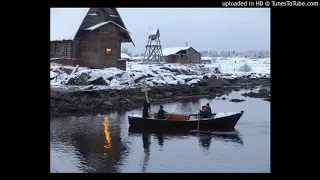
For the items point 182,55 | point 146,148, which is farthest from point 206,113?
point 182,55

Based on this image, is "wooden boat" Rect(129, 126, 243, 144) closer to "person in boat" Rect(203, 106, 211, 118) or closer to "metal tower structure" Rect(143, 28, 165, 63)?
"person in boat" Rect(203, 106, 211, 118)

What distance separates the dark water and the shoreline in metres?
3.24

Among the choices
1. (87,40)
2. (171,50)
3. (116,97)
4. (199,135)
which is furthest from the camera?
(171,50)

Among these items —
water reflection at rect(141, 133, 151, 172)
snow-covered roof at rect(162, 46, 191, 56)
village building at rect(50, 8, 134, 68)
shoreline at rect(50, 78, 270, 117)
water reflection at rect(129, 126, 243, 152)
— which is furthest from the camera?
snow-covered roof at rect(162, 46, 191, 56)

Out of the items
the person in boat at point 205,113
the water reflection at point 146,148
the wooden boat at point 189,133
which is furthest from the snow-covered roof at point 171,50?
the water reflection at point 146,148

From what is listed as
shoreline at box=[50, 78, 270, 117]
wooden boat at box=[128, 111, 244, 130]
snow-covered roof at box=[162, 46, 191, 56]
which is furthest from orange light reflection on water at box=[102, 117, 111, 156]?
snow-covered roof at box=[162, 46, 191, 56]

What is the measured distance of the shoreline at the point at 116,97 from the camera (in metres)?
27.5

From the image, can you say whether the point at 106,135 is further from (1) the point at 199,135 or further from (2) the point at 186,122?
(1) the point at 199,135

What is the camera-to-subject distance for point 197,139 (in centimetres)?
1881

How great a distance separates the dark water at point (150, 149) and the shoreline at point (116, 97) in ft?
10.6

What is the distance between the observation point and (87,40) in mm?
42375

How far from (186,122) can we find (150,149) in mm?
4067

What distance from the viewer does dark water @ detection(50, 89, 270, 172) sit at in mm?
13812
